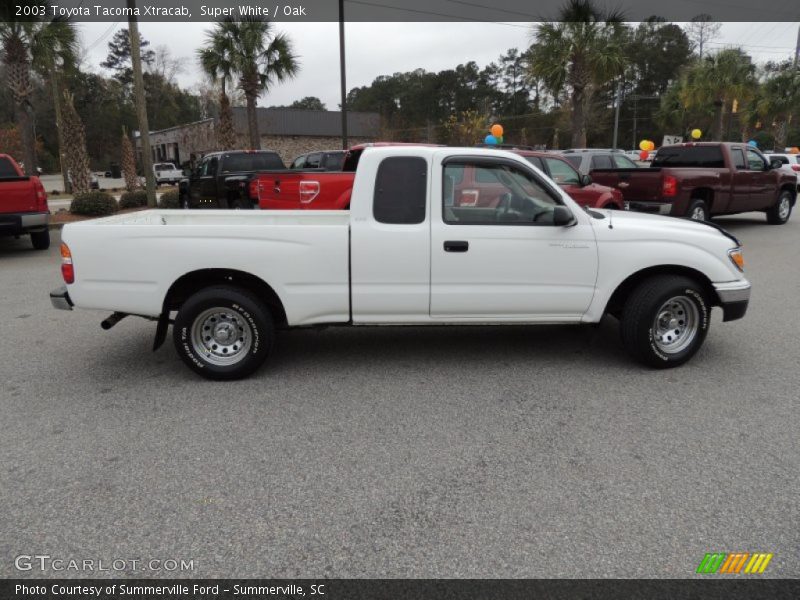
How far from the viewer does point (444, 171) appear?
4926 millimetres

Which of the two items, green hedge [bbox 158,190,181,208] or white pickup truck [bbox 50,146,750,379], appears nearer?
white pickup truck [bbox 50,146,750,379]

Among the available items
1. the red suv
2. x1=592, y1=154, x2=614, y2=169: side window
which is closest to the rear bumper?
the red suv

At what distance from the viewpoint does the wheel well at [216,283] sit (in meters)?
4.85

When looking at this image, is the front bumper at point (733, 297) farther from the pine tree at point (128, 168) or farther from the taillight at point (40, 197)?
the pine tree at point (128, 168)

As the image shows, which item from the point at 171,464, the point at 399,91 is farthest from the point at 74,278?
the point at 399,91

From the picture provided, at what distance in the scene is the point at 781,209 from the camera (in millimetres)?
15641

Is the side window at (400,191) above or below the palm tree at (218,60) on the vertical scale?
below

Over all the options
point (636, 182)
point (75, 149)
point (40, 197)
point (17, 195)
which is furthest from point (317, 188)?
point (75, 149)

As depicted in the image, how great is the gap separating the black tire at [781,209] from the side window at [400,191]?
1366 centimetres

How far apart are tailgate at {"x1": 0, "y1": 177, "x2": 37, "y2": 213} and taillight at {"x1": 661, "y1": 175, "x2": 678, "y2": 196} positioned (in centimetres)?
1175

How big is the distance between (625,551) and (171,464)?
253 centimetres

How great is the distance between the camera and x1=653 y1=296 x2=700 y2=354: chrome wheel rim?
511 centimetres

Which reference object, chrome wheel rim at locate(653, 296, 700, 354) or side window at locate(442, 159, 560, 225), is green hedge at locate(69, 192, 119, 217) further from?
chrome wheel rim at locate(653, 296, 700, 354)

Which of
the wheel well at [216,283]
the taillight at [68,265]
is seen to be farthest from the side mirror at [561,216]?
the taillight at [68,265]
